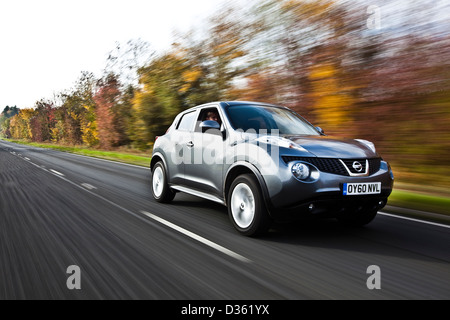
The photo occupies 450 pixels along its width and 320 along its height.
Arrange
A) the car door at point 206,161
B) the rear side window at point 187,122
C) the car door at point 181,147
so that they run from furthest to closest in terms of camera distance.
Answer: the rear side window at point 187,122 < the car door at point 181,147 < the car door at point 206,161

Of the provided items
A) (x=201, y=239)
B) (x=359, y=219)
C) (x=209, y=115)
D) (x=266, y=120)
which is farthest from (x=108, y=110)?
(x=359, y=219)

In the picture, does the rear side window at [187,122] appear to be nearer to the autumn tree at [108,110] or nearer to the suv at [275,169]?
the suv at [275,169]

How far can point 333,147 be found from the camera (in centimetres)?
457

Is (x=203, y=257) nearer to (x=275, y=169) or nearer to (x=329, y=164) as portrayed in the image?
(x=275, y=169)

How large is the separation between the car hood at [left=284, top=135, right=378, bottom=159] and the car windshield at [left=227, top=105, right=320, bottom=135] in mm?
504

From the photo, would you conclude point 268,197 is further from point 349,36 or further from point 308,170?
point 349,36

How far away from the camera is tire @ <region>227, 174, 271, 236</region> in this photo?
4.49 meters

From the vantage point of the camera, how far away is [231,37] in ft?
56.3

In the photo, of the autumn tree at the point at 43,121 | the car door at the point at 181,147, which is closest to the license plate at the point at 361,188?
the car door at the point at 181,147

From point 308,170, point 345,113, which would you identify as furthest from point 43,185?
point 345,113

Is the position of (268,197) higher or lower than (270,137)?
lower

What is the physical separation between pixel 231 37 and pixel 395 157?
381 inches

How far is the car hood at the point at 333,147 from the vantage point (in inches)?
173
